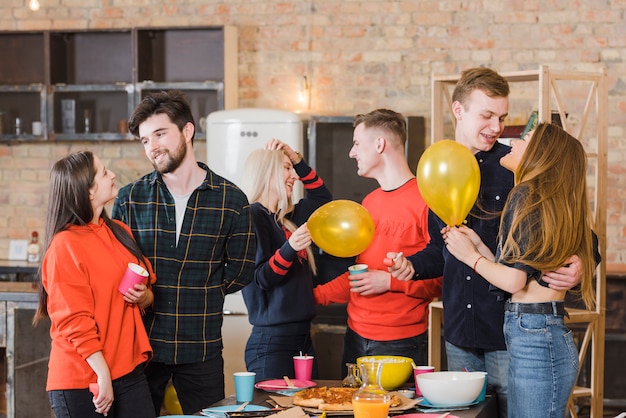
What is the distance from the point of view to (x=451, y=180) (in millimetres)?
2883

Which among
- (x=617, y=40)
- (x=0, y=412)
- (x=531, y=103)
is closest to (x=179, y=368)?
(x=0, y=412)

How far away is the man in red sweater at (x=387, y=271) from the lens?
3.54 meters

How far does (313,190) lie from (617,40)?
112 inches

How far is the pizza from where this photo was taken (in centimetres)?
254

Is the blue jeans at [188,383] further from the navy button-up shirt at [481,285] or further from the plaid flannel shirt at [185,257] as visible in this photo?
the navy button-up shirt at [481,285]

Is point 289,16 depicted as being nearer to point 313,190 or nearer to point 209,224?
point 313,190

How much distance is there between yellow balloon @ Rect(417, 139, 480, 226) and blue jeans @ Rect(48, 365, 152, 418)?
1122 millimetres

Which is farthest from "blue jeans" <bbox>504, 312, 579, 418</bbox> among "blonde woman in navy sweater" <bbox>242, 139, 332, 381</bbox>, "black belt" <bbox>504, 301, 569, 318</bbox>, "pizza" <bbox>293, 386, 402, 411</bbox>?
"blonde woman in navy sweater" <bbox>242, 139, 332, 381</bbox>

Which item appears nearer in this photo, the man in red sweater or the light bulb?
the man in red sweater

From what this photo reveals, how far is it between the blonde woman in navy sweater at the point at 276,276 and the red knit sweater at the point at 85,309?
71 cm

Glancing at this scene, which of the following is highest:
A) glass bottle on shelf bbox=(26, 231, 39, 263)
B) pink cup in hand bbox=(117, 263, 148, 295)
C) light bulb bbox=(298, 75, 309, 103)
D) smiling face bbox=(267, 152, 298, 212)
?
light bulb bbox=(298, 75, 309, 103)

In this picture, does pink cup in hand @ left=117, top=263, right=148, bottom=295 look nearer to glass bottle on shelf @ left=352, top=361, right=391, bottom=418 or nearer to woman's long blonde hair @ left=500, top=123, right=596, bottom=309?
glass bottle on shelf @ left=352, top=361, right=391, bottom=418

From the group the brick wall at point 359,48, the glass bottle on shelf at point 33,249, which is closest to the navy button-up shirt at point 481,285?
the brick wall at point 359,48

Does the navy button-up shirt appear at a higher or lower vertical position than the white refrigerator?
lower
